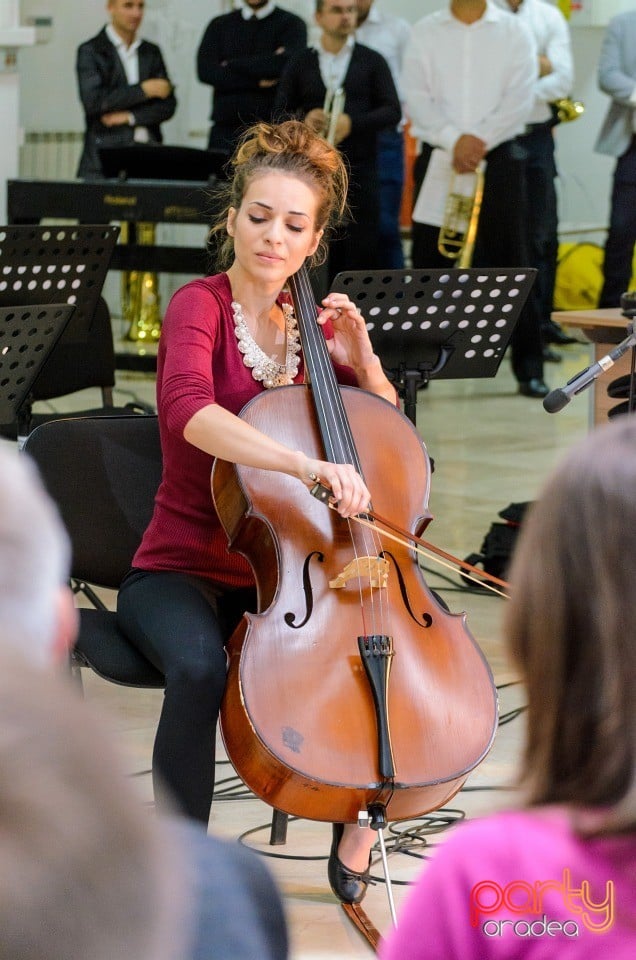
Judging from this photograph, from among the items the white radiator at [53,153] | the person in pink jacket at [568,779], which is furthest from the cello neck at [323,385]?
the white radiator at [53,153]

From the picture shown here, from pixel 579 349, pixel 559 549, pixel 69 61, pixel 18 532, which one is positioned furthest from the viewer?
pixel 69 61

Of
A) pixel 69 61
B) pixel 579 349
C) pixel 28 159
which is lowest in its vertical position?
pixel 579 349

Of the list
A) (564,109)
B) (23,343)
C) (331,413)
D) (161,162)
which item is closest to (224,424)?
(331,413)

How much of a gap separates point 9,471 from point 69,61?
8.74 meters

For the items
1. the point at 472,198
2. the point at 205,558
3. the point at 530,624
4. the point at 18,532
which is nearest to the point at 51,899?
the point at 18,532

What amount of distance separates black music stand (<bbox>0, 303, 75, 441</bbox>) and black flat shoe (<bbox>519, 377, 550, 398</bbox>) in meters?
4.40

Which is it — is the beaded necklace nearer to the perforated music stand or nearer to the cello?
the cello

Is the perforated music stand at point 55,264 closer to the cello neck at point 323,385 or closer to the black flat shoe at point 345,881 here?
the cello neck at point 323,385

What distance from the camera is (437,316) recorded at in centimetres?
292

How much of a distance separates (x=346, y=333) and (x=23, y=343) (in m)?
0.63

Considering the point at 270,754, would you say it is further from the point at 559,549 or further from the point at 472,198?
the point at 472,198

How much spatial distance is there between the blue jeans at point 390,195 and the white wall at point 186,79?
1.90 meters

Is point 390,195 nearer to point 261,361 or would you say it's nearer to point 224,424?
point 261,361

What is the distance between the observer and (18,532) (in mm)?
714
